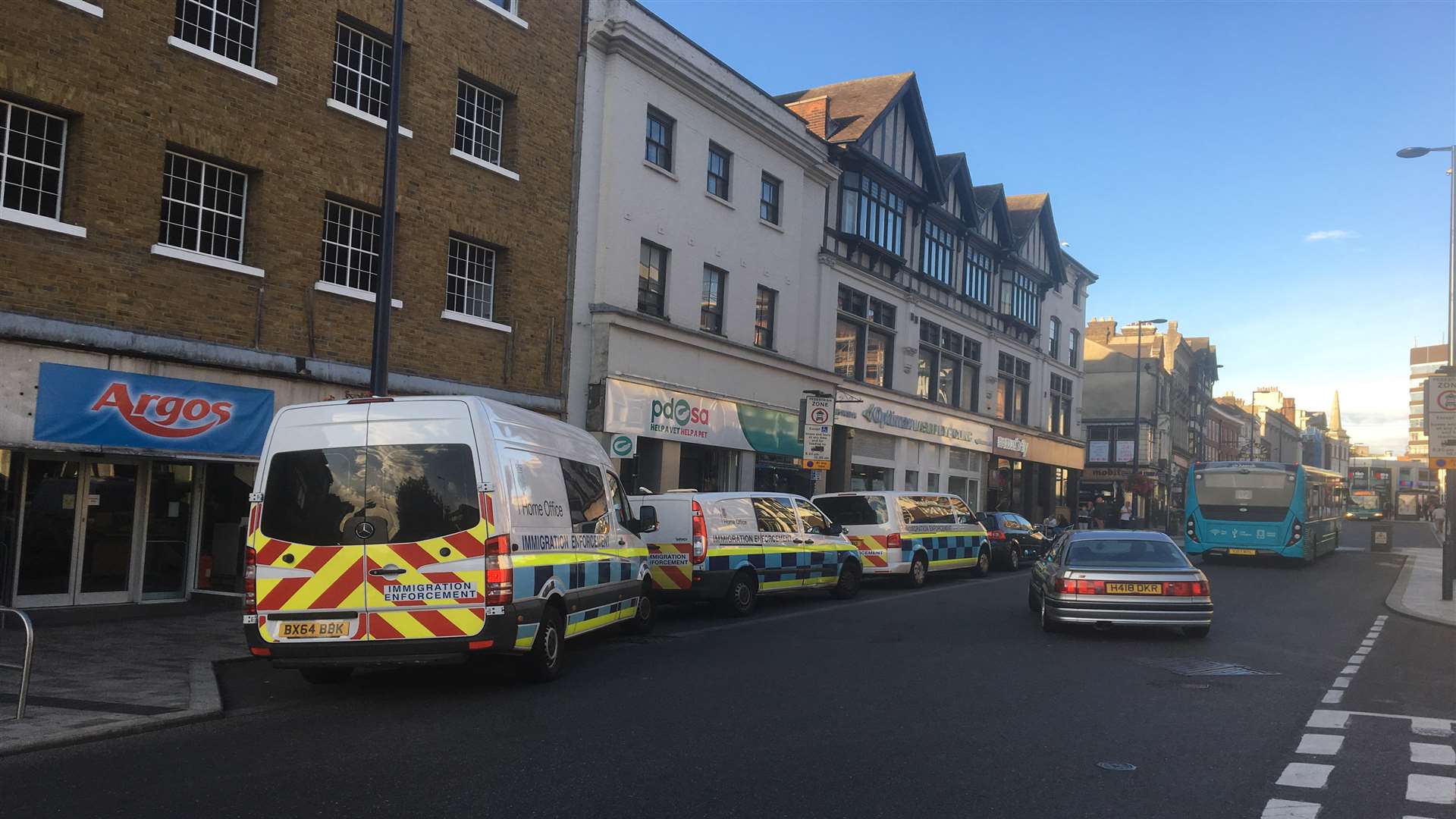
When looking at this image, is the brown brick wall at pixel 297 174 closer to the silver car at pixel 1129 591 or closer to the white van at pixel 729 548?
the white van at pixel 729 548

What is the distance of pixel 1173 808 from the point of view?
585 cm

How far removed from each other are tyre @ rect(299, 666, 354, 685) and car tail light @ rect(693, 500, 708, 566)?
5564 mm

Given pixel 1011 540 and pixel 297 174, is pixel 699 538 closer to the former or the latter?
pixel 297 174

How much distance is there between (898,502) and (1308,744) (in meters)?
12.7

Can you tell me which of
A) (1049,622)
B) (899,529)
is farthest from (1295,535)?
(1049,622)

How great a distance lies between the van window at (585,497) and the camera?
35.2ft

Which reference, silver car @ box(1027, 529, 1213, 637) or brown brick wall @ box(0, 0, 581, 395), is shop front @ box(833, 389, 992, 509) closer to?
brown brick wall @ box(0, 0, 581, 395)

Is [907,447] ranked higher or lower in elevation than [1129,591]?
higher

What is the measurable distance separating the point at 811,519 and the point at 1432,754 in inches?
414

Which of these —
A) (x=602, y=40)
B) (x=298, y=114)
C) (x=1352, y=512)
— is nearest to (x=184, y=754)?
(x=298, y=114)

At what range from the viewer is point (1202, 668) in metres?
11.0

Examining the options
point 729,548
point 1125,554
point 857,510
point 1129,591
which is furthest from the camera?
point 857,510

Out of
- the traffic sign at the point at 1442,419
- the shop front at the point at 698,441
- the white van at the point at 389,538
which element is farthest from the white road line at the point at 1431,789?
the traffic sign at the point at 1442,419

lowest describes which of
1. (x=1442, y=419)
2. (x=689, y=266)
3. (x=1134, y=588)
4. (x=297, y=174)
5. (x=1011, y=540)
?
(x=1011, y=540)
